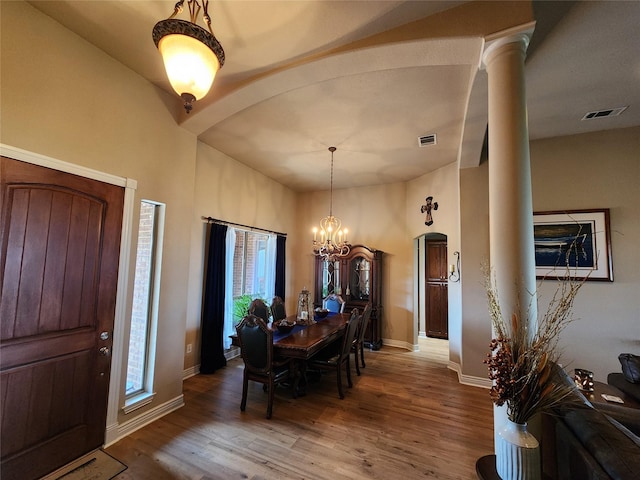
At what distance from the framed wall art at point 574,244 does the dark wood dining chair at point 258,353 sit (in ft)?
11.4

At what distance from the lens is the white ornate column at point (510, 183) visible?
1.62m

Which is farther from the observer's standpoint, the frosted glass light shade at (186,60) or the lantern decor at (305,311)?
the lantern decor at (305,311)

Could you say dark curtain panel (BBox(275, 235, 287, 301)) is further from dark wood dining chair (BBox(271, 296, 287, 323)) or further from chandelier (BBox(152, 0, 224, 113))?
chandelier (BBox(152, 0, 224, 113))

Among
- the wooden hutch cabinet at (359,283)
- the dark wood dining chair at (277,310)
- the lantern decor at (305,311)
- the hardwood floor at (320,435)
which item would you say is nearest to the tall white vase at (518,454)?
the hardwood floor at (320,435)

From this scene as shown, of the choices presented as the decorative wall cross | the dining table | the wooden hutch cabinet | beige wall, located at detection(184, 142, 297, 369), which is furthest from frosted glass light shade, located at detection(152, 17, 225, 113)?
the wooden hutch cabinet

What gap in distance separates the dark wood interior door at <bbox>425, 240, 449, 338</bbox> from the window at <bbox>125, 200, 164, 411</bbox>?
5735 mm

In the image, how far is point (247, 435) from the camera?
257 cm

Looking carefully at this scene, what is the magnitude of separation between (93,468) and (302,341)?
6.21ft

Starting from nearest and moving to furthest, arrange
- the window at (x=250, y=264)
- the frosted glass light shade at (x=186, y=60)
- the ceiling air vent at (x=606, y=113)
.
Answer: the frosted glass light shade at (x=186, y=60)
the ceiling air vent at (x=606, y=113)
the window at (x=250, y=264)

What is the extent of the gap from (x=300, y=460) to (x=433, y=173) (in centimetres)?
469

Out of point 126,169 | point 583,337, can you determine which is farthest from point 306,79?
point 583,337

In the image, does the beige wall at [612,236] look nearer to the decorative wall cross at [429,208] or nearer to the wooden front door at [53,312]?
the decorative wall cross at [429,208]

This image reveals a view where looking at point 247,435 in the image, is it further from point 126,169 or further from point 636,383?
point 636,383

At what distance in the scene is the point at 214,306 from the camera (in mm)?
4168
